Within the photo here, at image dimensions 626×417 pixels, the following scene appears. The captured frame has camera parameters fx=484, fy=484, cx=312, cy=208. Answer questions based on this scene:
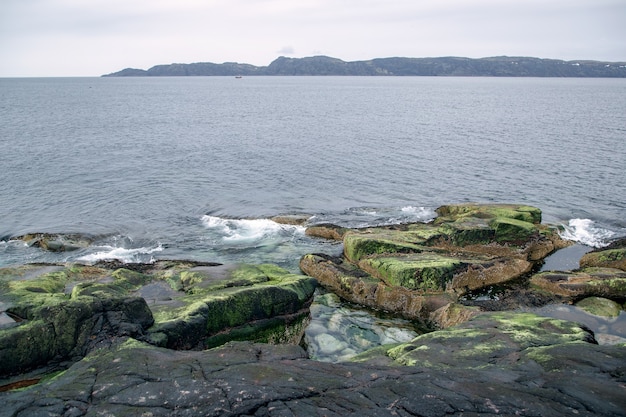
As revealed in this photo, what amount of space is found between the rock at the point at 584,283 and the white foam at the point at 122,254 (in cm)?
2393

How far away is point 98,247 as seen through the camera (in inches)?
1346

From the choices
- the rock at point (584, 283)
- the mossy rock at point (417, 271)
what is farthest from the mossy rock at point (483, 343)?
the rock at point (584, 283)

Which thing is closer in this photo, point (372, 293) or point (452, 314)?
point (452, 314)

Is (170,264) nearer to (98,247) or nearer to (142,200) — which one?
(98,247)

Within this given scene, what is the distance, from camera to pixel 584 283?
25.9m

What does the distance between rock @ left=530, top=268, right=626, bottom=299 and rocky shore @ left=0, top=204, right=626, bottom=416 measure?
8cm

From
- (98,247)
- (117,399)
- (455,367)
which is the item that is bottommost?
(98,247)

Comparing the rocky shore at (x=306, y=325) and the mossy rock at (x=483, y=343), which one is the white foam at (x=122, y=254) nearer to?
the rocky shore at (x=306, y=325)

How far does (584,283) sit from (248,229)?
23.4m

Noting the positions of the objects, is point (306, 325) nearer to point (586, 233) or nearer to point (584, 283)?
point (584, 283)

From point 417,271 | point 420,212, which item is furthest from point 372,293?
point 420,212

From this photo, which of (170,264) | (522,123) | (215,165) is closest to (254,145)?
(215,165)

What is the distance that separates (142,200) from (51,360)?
3246cm

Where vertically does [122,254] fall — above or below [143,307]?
below
